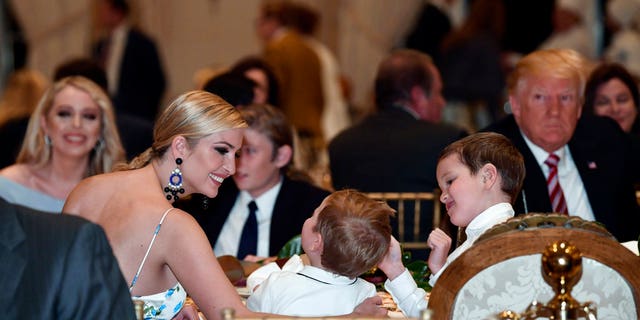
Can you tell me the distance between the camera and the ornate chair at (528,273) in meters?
3.38

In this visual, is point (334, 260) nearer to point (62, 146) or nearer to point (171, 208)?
point (171, 208)

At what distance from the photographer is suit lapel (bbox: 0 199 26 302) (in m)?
2.98

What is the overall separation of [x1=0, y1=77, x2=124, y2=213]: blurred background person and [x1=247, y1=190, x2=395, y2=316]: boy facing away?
2.54 metres

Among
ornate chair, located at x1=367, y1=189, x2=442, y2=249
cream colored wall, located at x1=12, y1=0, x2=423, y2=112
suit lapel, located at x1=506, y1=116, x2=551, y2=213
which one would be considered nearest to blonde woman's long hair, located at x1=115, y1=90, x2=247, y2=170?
suit lapel, located at x1=506, y1=116, x2=551, y2=213

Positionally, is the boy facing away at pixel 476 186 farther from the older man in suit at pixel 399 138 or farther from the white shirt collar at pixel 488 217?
the older man in suit at pixel 399 138

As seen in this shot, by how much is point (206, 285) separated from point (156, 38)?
A: 8.64 metres

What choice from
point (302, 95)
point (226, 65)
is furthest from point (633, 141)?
point (226, 65)

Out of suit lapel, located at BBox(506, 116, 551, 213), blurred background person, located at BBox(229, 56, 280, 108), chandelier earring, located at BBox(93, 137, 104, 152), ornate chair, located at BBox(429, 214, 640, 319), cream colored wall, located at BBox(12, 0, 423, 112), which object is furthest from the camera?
cream colored wall, located at BBox(12, 0, 423, 112)

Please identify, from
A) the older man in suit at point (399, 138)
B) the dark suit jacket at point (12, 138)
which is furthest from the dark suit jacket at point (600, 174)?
the dark suit jacket at point (12, 138)

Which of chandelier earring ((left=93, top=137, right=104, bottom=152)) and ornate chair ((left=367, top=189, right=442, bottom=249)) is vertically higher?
chandelier earring ((left=93, top=137, right=104, bottom=152))

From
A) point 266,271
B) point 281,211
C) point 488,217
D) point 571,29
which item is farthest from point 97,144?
point 571,29

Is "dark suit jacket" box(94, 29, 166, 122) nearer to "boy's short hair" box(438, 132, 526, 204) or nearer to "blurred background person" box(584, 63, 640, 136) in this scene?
"blurred background person" box(584, 63, 640, 136)

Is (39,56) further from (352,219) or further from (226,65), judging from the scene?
(352,219)

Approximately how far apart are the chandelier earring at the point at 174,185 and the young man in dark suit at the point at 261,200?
1170 mm
